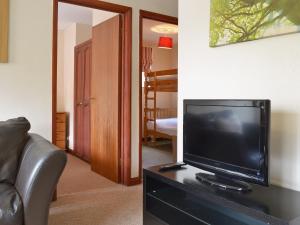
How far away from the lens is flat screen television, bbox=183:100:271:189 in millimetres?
1438

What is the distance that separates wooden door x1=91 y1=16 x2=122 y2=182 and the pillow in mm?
1469

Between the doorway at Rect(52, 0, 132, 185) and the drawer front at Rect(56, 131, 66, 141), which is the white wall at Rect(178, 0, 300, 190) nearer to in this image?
the doorway at Rect(52, 0, 132, 185)

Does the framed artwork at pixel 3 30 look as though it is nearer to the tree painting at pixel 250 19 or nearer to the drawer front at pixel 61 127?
the tree painting at pixel 250 19

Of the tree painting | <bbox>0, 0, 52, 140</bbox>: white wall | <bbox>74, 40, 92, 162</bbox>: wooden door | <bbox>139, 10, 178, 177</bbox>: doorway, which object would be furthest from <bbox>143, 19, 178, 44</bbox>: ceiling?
the tree painting

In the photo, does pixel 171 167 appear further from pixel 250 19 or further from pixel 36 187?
pixel 250 19

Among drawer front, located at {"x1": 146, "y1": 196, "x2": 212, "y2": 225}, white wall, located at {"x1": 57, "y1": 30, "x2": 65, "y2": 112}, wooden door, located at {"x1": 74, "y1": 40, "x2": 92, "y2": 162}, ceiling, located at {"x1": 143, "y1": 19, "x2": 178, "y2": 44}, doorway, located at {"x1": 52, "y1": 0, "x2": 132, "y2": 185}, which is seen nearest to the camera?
drawer front, located at {"x1": 146, "y1": 196, "x2": 212, "y2": 225}

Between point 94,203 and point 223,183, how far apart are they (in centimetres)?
150

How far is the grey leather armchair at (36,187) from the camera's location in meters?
1.59

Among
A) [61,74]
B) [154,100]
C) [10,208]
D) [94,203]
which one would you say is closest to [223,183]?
[10,208]

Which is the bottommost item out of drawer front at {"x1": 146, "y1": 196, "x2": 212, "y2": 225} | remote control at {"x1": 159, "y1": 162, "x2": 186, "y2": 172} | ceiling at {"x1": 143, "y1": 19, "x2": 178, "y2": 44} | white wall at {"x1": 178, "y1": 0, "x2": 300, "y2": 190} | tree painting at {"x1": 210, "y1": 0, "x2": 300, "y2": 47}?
drawer front at {"x1": 146, "y1": 196, "x2": 212, "y2": 225}

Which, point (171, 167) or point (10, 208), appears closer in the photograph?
point (10, 208)

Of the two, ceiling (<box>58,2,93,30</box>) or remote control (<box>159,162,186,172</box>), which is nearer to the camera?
remote control (<box>159,162,186,172</box>)

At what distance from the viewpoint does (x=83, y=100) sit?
4.63 m

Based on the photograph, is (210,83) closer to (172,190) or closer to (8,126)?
(172,190)
